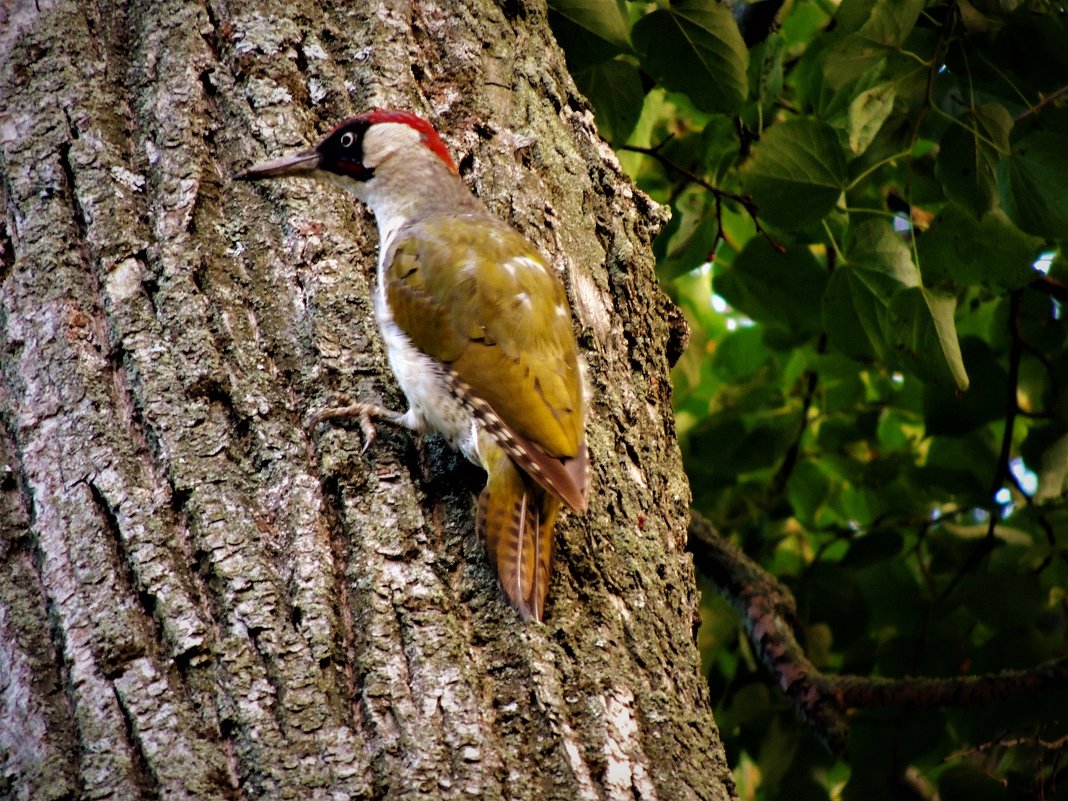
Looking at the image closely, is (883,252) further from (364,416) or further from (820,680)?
(364,416)

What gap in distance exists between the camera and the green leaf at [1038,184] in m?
3.04

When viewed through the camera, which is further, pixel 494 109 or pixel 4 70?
pixel 494 109

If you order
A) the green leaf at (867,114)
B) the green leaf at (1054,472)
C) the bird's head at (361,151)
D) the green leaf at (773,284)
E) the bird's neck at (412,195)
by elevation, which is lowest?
the green leaf at (1054,472)

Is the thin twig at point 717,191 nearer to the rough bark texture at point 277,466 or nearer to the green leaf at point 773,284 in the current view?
the green leaf at point 773,284

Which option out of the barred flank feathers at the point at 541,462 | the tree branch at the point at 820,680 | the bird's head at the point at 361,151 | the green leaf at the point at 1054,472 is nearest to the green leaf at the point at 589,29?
the bird's head at the point at 361,151

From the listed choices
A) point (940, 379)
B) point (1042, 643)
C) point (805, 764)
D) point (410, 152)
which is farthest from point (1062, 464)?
point (410, 152)

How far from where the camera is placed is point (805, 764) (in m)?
4.08

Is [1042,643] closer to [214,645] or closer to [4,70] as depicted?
[214,645]

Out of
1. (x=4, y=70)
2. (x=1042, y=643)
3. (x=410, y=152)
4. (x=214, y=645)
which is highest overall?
(x=4, y=70)

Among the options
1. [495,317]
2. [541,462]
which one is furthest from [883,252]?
[541,462]

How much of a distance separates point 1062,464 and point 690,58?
1.80 metres

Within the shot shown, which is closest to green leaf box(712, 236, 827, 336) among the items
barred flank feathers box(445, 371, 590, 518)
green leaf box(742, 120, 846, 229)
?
green leaf box(742, 120, 846, 229)

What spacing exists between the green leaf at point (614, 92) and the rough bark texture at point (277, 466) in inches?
27.4

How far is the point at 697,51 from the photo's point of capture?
3215 mm
